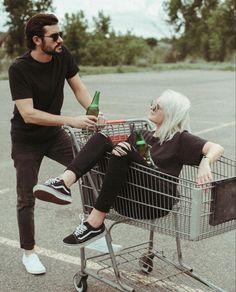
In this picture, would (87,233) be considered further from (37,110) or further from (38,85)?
(38,85)

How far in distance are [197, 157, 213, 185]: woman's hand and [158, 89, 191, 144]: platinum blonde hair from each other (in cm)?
30

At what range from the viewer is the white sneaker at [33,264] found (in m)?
4.13

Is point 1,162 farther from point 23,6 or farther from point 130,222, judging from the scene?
point 23,6

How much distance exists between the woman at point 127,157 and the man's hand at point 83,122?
0.23 meters

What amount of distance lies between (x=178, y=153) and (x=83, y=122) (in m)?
0.66

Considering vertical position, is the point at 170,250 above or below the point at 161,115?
below

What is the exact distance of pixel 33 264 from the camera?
4156 mm

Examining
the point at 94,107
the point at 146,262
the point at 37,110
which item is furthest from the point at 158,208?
Answer: the point at 37,110

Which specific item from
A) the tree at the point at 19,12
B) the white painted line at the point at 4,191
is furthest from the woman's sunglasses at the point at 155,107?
the tree at the point at 19,12

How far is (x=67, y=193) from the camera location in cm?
354

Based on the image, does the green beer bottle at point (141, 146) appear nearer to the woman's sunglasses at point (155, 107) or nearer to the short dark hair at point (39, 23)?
the woman's sunglasses at point (155, 107)

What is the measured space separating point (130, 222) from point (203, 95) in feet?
47.9

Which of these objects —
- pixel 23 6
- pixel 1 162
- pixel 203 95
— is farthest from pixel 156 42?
pixel 1 162

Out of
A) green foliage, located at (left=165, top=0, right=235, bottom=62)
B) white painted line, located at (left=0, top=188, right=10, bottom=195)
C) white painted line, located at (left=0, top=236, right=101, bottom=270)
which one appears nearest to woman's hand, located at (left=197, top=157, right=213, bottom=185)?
white painted line, located at (left=0, top=236, right=101, bottom=270)
